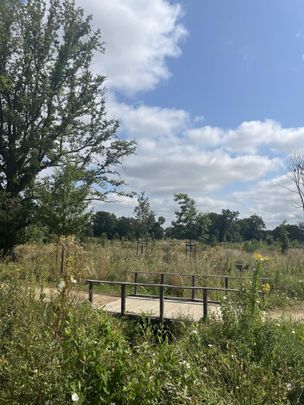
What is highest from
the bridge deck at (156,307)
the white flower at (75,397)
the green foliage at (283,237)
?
the green foliage at (283,237)

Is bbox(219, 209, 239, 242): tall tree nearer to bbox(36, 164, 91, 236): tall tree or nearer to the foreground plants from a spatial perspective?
bbox(36, 164, 91, 236): tall tree

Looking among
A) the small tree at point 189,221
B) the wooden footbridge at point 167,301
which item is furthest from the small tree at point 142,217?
the wooden footbridge at point 167,301

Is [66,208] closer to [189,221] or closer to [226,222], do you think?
[189,221]

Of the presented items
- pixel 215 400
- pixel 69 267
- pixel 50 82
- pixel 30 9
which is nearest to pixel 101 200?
pixel 50 82

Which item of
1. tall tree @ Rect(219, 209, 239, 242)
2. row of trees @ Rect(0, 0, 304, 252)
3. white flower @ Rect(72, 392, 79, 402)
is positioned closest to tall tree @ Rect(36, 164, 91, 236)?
row of trees @ Rect(0, 0, 304, 252)

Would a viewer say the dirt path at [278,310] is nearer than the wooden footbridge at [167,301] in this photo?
Yes

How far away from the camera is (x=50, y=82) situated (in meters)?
27.6

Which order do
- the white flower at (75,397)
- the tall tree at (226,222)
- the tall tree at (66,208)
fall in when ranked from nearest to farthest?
the white flower at (75,397), the tall tree at (66,208), the tall tree at (226,222)

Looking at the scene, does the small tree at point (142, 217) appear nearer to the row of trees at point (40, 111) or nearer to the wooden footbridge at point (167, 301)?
the row of trees at point (40, 111)

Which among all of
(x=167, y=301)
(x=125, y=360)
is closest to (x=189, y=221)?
(x=167, y=301)

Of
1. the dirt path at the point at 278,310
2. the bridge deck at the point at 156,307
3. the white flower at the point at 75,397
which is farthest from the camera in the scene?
the bridge deck at the point at 156,307

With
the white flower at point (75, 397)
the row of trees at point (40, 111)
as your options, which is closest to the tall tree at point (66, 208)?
the row of trees at point (40, 111)

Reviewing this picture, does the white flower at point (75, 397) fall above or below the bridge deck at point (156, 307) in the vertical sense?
above

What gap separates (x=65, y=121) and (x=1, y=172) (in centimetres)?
451
